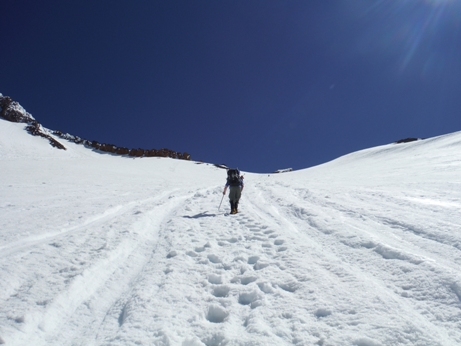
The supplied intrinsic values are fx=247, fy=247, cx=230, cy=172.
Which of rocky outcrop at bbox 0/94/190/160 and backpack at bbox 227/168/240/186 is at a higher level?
rocky outcrop at bbox 0/94/190/160

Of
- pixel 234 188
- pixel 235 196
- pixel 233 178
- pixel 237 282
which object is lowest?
pixel 237 282

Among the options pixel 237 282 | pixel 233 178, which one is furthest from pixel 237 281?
pixel 233 178

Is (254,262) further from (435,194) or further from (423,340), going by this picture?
(435,194)

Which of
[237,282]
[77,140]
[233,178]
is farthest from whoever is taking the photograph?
[77,140]

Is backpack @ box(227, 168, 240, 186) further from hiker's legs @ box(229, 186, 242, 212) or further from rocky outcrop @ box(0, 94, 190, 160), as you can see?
rocky outcrop @ box(0, 94, 190, 160)

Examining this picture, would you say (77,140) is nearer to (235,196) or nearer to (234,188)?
(234,188)

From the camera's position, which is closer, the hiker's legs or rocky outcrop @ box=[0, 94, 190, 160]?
the hiker's legs

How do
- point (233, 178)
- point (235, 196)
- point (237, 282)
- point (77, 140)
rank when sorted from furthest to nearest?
1. point (77, 140)
2. point (233, 178)
3. point (235, 196)
4. point (237, 282)

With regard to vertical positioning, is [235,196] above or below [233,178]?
below

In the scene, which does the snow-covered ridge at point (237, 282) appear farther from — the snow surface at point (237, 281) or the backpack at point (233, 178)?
the backpack at point (233, 178)

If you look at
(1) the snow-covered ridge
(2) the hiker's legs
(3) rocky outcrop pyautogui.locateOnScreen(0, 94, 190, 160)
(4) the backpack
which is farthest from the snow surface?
(3) rocky outcrop pyautogui.locateOnScreen(0, 94, 190, 160)

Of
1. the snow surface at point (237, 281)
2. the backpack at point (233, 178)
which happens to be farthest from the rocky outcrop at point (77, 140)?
the snow surface at point (237, 281)

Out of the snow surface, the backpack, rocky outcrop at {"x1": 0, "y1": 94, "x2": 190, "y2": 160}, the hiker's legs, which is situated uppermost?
rocky outcrop at {"x1": 0, "y1": 94, "x2": 190, "y2": 160}

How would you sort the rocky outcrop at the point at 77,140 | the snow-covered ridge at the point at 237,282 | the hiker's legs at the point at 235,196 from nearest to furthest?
the snow-covered ridge at the point at 237,282
the hiker's legs at the point at 235,196
the rocky outcrop at the point at 77,140
